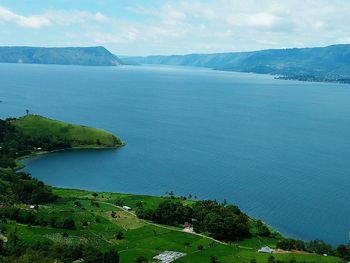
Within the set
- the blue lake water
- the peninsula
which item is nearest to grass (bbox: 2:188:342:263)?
the peninsula

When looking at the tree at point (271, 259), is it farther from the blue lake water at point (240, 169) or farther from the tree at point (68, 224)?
the tree at point (68, 224)

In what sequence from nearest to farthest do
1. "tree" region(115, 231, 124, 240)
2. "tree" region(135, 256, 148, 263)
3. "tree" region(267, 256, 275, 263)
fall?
"tree" region(135, 256, 148, 263)
"tree" region(267, 256, 275, 263)
"tree" region(115, 231, 124, 240)

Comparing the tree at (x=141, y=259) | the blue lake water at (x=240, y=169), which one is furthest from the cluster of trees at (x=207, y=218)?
the tree at (x=141, y=259)

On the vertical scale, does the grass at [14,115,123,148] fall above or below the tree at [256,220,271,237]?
above

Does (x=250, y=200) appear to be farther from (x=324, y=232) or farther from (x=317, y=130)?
(x=317, y=130)

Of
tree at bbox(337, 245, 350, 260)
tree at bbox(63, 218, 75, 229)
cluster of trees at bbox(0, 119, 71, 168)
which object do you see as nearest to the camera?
tree at bbox(337, 245, 350, 260)

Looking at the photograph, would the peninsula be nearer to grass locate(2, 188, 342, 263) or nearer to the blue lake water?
grass locate(2, 188, 342, 263)
